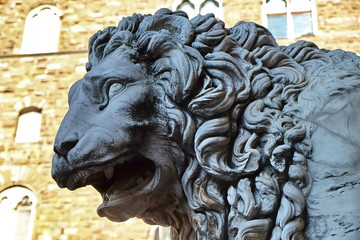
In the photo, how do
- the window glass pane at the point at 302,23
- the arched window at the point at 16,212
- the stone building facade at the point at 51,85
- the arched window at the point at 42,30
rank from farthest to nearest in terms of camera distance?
1. the arched window at the point at 42,30
2. the window glass pane at the point at 302,23
3. the arched window at the point at 16,212
4. the stone building facade at the point at 51,85

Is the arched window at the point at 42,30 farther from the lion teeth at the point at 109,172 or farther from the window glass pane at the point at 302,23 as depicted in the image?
the lion teeth at the point at 109,172

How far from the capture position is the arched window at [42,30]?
8.92 meters

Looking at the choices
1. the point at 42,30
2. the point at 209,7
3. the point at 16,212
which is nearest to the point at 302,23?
the point at 209,7

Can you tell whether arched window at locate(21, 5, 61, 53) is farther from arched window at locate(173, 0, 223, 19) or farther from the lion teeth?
the lion teeth

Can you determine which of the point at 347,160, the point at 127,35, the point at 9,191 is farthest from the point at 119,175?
the point at 9,191

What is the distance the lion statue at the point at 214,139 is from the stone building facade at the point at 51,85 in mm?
6044

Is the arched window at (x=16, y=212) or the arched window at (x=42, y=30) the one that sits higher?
the arched window at (x=42, y=30)

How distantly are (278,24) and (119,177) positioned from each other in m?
8.18

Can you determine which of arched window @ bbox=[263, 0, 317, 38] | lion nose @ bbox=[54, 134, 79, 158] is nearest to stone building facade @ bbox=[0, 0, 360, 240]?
arched window @ bbox=[263, 0, 317, 38]

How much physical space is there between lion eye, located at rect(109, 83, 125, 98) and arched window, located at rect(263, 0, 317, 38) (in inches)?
312

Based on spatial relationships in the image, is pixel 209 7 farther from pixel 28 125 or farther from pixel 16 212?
pixel 16 212

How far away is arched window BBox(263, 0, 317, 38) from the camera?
881 centimetres

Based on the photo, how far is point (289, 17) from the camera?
9.02 meters

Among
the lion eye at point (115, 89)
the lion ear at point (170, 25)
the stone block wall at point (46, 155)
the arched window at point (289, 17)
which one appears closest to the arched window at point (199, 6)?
the arched window at point (289, 17)
